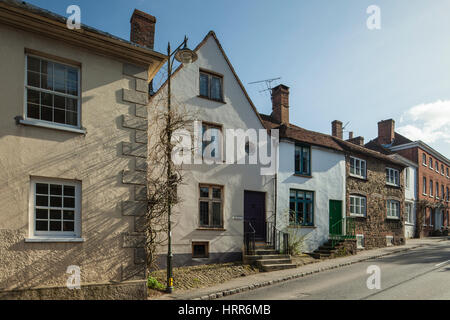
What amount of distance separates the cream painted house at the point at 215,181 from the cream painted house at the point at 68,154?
130 inches

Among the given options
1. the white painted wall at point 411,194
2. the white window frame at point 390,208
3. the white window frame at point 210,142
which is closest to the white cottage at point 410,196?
the white painted wall at point 411,194

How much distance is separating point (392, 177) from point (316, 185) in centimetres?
1011

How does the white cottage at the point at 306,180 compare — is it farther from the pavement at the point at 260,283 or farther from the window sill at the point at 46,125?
the window sill at the point at 46,125

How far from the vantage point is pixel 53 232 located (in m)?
8.90

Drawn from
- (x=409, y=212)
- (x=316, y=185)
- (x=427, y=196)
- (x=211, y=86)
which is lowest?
(x=409, y=212)

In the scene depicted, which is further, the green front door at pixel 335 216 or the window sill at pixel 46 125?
the green front door at pixel 335 216

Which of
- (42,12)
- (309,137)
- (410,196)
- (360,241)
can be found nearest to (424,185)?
(410,196)

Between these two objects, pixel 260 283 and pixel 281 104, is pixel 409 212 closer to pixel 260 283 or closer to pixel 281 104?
pixel 281 104

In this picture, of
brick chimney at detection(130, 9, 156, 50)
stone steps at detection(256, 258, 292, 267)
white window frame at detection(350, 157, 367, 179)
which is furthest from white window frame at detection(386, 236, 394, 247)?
brick chimney at detection(130, 9, 156, 50)

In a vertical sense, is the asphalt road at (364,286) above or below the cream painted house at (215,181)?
below

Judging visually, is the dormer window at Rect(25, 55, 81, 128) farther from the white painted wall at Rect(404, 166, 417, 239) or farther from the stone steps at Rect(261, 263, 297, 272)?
the white painted wall at Rect(404, 166, 417, 239)

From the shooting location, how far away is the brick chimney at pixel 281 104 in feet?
65.5
